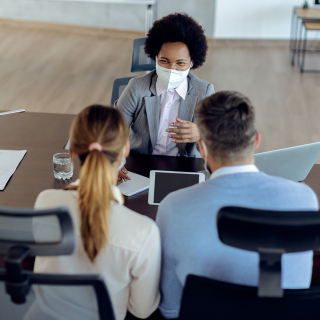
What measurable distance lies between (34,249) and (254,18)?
6.10 metres

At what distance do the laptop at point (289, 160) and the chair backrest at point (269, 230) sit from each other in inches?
27.7

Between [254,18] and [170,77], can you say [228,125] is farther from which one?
[254,18]

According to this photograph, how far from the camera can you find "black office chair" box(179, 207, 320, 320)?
0.80 m

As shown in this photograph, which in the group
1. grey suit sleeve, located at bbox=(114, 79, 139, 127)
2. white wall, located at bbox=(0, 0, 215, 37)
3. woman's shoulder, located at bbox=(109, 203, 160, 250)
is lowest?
woman's shoulder, located at bbox=(109, 203, 160, 250)

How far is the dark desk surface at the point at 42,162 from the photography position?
160 centimetres

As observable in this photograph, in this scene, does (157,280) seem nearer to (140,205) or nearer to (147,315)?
(147,315)

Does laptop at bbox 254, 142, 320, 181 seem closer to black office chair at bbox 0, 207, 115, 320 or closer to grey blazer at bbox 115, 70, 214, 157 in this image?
grey blazer at bbox 115, 70, 214, 157

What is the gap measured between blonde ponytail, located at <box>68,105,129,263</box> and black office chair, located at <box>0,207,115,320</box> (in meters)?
0.14

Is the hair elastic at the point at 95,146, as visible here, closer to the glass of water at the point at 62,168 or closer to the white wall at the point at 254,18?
the glass of water at the point at 62,168

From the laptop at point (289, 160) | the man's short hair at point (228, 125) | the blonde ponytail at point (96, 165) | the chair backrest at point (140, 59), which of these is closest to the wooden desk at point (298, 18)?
the chair backrest at point (140, 59)

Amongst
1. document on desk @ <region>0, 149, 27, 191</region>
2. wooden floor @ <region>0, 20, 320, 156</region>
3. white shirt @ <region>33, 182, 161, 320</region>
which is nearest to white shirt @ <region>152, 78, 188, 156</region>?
document on desk @ <region>0, 149, 27, 191</region>

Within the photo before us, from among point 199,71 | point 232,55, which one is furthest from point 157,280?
point 232,55

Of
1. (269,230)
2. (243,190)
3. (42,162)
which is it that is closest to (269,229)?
(269,230)

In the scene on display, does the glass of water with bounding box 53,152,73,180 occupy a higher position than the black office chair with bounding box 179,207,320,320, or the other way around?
the black office chair with bounding box 179,207,320,320
